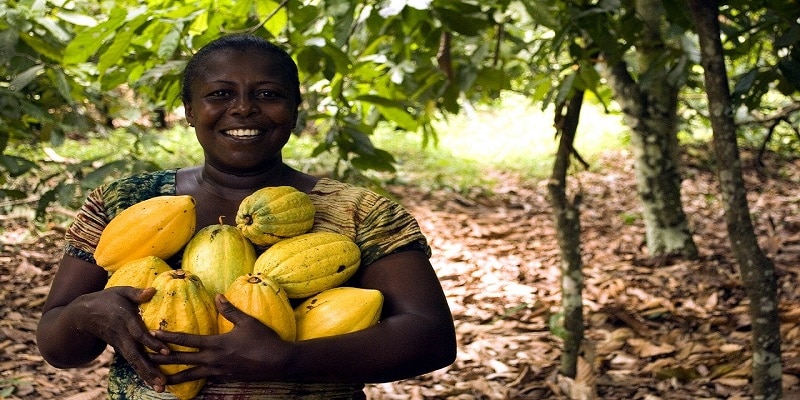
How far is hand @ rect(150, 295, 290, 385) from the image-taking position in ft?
3.85

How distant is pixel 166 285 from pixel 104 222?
0.38 m

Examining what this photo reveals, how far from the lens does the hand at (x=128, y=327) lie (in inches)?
47.3

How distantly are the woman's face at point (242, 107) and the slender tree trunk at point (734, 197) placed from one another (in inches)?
46.0

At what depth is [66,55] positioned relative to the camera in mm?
2309

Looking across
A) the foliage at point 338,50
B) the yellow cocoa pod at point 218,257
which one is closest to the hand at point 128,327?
the yellow cocoa pod at point 218,257

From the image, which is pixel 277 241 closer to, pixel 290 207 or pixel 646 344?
pixel 290 207

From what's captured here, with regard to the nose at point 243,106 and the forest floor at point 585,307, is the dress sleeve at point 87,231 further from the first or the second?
the forest floor at point 585,307

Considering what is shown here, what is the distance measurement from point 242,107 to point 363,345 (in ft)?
1.59

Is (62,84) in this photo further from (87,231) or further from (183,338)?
(183,338)

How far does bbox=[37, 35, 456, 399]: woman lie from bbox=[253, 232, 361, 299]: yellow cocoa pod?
0.32 feet

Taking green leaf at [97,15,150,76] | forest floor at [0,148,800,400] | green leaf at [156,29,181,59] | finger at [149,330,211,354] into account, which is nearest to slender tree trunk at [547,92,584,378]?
forest floor at [0,148,800,400]

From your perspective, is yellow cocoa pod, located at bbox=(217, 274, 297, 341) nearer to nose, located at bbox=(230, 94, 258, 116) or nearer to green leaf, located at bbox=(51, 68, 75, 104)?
nose, located at bbox=(230, 94, 258, 116)

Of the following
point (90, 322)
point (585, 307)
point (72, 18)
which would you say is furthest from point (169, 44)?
point (585, 307)

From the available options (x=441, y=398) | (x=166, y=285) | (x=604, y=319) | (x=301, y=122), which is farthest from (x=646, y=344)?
(x=166, y=285)
